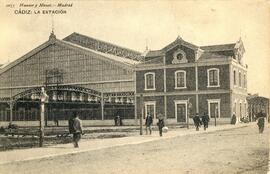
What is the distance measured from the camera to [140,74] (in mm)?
35188

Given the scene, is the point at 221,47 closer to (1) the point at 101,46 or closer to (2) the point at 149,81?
(2) the point at 149,81

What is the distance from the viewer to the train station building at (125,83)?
3225 centimetres

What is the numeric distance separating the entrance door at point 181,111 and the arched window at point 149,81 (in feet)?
7.34

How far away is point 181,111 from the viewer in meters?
33.3

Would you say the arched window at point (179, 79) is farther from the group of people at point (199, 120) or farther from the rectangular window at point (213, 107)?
the group of people at point (199, 120)

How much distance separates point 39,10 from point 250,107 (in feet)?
102

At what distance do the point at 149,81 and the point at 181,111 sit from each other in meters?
3.40

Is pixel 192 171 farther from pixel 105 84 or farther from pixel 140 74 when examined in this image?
pixel 105 84

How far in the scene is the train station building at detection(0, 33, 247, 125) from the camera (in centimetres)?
3225

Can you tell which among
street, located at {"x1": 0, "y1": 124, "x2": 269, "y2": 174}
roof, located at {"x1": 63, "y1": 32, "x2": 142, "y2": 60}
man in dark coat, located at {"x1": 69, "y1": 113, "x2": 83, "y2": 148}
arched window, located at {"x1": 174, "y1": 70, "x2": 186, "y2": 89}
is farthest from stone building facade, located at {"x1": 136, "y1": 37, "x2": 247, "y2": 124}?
street, located at {"x1": 0, "y1": 124, "x2": 269, "y2": 174}

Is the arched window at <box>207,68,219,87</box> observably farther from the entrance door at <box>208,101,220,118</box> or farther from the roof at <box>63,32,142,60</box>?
the roof at <box>63,32,142,60</box>

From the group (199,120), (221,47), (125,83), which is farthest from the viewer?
Result: (125,83)

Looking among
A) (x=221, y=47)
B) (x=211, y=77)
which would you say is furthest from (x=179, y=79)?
(x=221, y=47)

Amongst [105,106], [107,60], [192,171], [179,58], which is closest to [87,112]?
[105,106]
